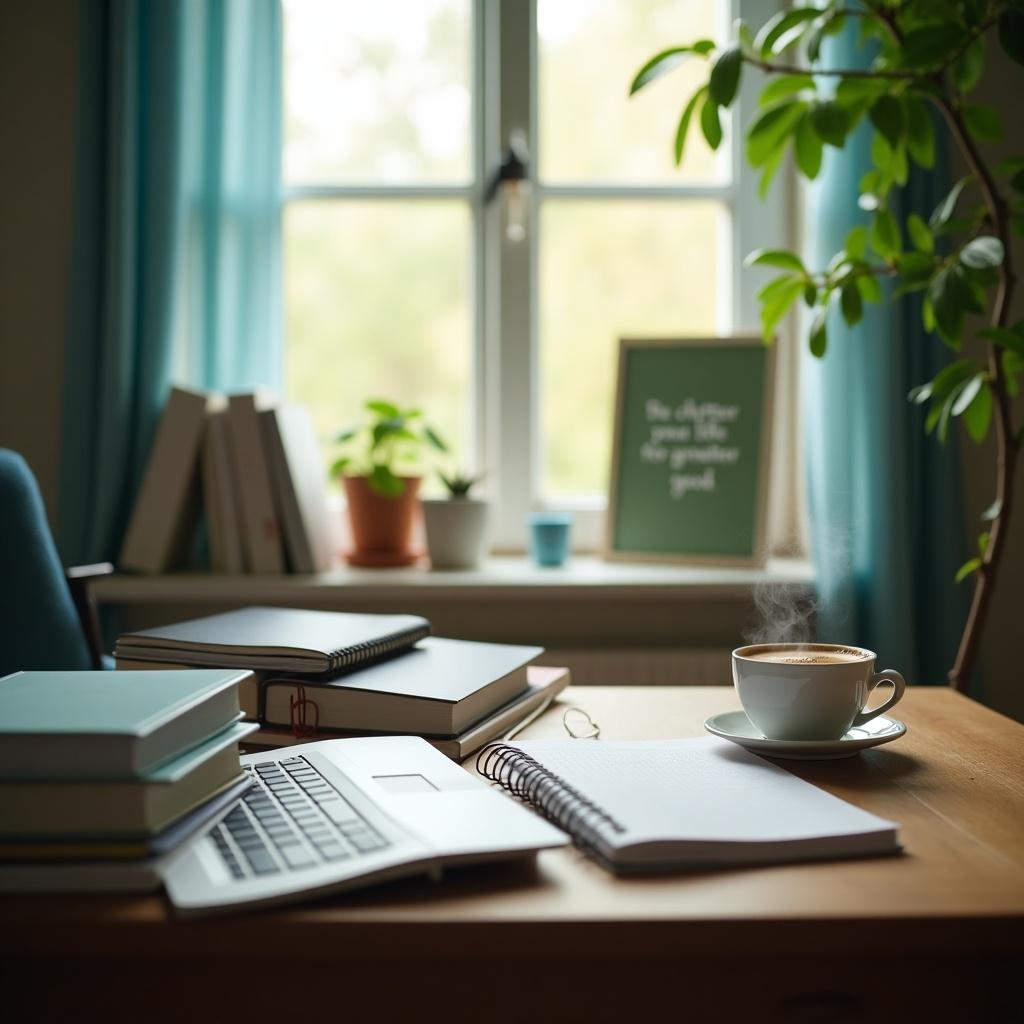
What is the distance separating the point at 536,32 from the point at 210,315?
0.96m

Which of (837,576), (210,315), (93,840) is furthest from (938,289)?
(210,315)

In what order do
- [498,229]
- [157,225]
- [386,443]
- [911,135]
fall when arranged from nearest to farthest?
[911,135] → [157,225] → [386,443] → [498,229]

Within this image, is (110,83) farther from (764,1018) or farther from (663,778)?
(764,1018)

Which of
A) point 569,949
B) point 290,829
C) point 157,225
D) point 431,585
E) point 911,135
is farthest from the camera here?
point 157,225

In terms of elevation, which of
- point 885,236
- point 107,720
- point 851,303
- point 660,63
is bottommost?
point 107,720

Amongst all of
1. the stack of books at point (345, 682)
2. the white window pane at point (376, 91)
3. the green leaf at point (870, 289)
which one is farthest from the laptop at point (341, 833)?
the white window pane at point (376, 91)

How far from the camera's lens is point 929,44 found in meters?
1.40

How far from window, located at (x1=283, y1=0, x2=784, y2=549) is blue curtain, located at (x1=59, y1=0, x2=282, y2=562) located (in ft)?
0.64

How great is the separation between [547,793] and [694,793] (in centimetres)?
11

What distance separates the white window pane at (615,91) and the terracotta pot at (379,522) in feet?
2.78

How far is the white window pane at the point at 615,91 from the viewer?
245 cm

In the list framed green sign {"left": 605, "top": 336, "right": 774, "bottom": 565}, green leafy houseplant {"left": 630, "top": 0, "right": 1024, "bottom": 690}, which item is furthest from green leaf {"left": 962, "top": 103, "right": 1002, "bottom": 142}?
framed green sign {"left": 605, "top": 336, "right": 774, "bottom": 565}

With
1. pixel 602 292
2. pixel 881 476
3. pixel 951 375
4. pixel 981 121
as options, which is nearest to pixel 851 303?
pixel 951 375

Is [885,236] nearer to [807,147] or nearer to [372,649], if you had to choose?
[807,147]
